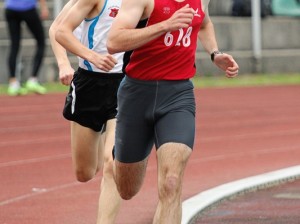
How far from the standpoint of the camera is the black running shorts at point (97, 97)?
8.31 metres

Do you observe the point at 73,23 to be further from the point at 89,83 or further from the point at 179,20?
the point at 179,20

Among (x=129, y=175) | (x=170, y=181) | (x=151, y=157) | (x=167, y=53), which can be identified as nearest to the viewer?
(x=170, y=181)

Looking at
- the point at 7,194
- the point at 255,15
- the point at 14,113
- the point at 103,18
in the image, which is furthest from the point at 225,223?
the point at 255,15

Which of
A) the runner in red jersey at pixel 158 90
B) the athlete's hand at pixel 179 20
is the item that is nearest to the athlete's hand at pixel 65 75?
the runner in red jersey at pixel 158 90

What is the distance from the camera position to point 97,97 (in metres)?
8.35

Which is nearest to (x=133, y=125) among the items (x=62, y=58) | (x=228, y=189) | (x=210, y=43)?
(x=210, y=43)

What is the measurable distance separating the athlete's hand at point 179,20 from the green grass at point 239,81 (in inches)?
539

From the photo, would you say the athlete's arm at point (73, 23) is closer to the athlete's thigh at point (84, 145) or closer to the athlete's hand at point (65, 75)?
the athlete's hand at point (65, 75)

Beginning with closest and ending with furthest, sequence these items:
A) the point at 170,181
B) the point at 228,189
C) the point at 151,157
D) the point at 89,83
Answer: the point at 170,181
the point at 89,83
the point at 228,189
the point at 151,157

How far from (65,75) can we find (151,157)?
15.7ft

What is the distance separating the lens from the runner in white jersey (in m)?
7.96

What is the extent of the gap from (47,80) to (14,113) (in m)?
5.47

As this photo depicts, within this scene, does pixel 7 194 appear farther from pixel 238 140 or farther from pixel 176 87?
pixel 238 140

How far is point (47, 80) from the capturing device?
885 inches
